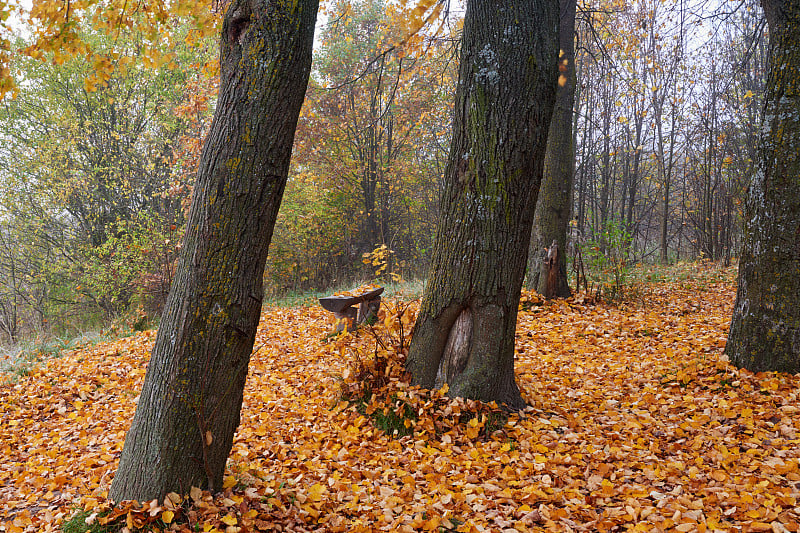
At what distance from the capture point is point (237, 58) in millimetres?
2598

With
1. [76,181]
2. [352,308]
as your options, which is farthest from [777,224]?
[76,181]

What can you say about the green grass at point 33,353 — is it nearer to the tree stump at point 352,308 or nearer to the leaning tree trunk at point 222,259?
the tree stump at point 352,308

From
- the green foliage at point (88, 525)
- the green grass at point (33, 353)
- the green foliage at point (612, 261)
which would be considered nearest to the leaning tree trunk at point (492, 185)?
the green foliage at point (88, 525)

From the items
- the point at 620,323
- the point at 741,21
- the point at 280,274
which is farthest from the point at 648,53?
the point at 280,274

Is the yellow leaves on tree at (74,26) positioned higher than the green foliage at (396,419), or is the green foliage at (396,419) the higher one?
the yellow leaves on tree at (74,26)

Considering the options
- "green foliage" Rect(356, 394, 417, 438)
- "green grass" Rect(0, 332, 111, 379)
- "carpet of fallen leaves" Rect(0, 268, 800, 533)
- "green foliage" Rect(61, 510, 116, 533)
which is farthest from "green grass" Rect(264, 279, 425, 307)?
"green foliage" Rect(61, 510, 116, 533)

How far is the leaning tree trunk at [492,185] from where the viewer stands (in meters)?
3.88

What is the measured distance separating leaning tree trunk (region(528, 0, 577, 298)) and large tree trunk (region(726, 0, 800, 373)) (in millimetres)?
3339

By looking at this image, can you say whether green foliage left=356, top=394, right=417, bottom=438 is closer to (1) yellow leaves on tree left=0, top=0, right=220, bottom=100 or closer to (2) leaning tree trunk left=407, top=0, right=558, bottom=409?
(2) leaning tree trunk left=407, top=0, right=558, bottom=409

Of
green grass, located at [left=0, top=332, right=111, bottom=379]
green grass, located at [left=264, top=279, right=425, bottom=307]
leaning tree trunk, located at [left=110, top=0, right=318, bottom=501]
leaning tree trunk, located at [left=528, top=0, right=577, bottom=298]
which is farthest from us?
green grass, located at [left=264, top=279, right=425, bottom=307]

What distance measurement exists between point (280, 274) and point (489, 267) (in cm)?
953

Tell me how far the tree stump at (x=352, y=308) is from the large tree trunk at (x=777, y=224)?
14.5ft

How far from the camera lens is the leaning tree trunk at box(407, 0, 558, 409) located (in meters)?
3.88

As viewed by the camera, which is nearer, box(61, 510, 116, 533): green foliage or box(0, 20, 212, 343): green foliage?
box(61, 510, 116, 533): green foliage
